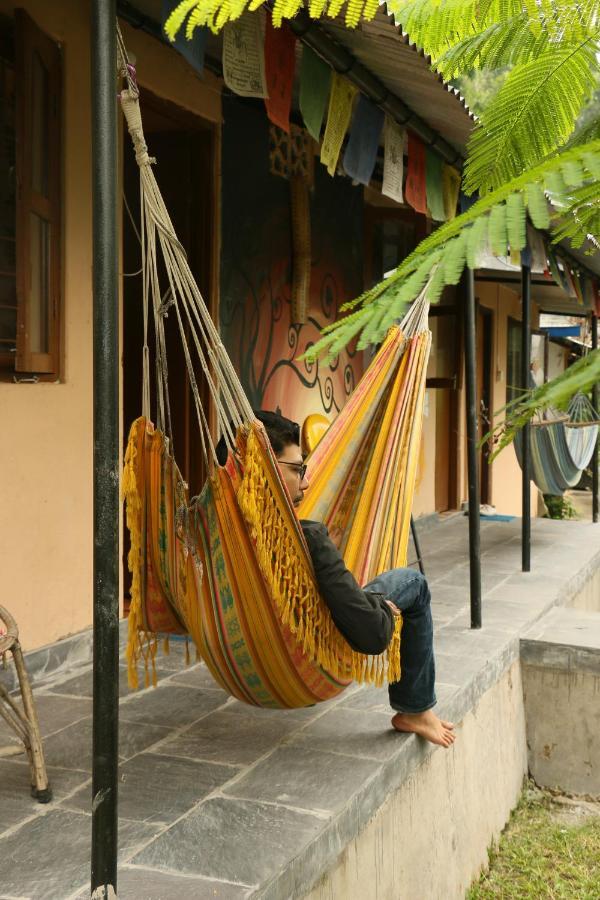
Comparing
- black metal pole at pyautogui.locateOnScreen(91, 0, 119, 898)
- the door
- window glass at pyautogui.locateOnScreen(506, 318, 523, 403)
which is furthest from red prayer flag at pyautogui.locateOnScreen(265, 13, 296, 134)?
window glass at pyautogui.locateOnScreen(506, 318, 523, 403)

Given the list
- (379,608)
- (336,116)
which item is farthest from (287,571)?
(336,116)

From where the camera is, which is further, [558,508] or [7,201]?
[558,508]

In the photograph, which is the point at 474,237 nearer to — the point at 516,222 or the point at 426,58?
the point at 516,222

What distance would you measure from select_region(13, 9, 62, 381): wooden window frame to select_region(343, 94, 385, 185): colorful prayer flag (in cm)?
96

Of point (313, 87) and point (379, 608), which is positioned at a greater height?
point (313, 87)

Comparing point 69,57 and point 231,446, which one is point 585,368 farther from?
point 69,57

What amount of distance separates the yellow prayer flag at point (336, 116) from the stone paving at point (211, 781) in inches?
65.1

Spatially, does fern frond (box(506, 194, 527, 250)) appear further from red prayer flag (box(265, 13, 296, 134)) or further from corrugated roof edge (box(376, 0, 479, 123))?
red prayer flag (box(265, 13, 296, 134))

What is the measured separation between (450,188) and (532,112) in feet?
9.41

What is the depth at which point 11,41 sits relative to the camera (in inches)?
116

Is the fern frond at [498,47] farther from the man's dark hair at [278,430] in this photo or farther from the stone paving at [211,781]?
the stone paving at [211,781]

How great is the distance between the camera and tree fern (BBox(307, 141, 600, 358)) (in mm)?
869

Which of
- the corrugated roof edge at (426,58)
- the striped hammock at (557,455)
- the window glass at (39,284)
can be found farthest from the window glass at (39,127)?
the striped hammock at (557,455)

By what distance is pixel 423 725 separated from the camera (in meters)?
2.55
